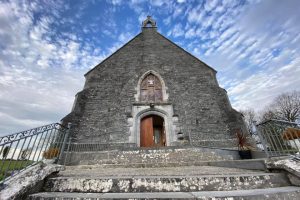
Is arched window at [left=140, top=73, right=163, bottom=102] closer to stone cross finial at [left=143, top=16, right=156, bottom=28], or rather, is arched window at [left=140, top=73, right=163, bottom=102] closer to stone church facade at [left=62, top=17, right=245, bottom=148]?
stone church facade at [left=62, top=17, right=245, bottom=148]

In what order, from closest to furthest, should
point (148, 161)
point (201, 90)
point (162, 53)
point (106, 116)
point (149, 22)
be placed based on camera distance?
point (148, 161), point (106, 116), point (201, 90), point (162, 53), point (149, 22)

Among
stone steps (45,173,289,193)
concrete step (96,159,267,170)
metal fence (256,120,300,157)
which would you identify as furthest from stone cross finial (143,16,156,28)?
stone steps (45,173,289,193)

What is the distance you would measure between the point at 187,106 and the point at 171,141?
9.23ft

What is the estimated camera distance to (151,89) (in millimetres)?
11609

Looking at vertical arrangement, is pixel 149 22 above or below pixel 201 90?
above

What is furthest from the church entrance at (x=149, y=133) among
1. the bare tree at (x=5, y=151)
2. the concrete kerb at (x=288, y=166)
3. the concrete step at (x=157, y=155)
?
the bare tree at (x=5, y=151)

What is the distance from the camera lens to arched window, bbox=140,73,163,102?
443 inches

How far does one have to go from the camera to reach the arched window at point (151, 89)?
1126 cm

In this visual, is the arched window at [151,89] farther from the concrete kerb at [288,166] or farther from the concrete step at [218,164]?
the concrete kerb at [288,166]

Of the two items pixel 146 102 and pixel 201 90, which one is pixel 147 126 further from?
pixel 201 90

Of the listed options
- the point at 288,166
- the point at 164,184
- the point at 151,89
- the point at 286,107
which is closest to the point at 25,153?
the point at 164,184

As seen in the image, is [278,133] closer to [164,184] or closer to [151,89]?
[164,184]

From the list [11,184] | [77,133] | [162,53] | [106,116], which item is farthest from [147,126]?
[11,184]

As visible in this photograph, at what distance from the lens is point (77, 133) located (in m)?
8.99
